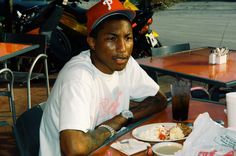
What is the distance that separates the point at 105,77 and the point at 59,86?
1.12 feet

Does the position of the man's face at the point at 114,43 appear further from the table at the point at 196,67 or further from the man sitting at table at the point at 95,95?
the table at the point at 196,67

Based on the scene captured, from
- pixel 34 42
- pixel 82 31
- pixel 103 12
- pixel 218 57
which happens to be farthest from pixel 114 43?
pixel 82 31

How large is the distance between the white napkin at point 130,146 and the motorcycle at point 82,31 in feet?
19.3

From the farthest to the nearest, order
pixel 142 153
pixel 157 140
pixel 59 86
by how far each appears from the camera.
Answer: pixel 59 86, pixel 157 140, pixel 142 153

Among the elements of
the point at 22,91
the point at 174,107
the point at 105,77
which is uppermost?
the point at 105,77

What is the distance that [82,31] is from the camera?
321 inches

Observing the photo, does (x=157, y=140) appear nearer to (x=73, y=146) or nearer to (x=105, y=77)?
(x=73, y=146)

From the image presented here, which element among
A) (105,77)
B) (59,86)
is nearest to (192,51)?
(105,77)

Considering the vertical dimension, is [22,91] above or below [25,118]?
below

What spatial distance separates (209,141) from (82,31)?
657 centimetres

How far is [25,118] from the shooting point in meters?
2.18

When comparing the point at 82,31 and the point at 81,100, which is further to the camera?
the point at 82,31

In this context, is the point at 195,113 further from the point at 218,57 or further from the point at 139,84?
the point at 218,57

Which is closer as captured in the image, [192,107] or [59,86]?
[59,86]
